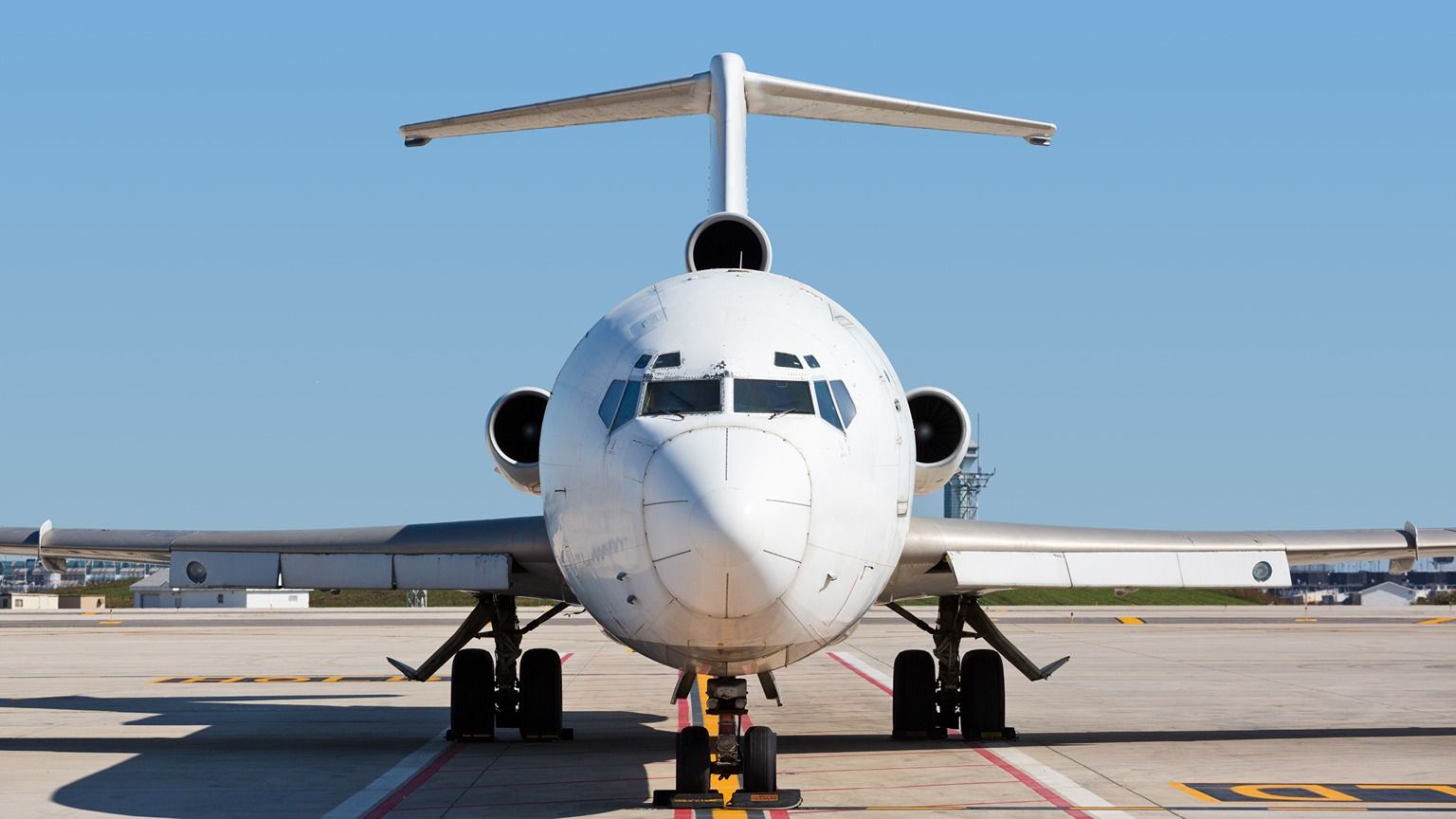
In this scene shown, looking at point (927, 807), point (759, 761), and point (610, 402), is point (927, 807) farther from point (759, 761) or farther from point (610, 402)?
point (610, 402)

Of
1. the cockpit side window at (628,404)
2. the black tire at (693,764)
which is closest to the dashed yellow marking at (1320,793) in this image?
the black tire at (693,764)

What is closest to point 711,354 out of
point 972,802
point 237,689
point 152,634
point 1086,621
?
point 972,802

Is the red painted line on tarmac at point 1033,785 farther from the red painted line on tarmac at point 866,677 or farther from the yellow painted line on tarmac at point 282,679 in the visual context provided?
the yellow painted line on tarmac at point 282,679

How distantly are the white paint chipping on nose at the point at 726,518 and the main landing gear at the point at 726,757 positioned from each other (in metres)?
1.54

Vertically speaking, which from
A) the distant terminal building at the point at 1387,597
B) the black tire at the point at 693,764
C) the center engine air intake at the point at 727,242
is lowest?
the black tire at the point at 693,764

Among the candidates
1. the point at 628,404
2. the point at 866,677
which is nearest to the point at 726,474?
the point at 628,404

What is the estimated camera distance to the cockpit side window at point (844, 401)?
10976 mm

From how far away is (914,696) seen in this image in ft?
Result: 55.3

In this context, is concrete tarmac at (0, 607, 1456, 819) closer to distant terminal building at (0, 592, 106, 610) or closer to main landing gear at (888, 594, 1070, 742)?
main landing gear at (888, 594, 1070, 742)

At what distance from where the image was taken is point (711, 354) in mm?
10906

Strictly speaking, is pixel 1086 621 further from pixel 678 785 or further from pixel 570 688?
pixel 678 785

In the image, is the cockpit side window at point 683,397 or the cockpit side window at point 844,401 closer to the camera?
the cockpit side window at point 683,397

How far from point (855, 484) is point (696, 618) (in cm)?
146

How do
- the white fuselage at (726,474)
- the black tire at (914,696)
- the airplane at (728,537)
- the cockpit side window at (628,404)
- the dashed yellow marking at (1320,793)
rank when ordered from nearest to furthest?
the white fuselage at (726,474), the airplane at (728,537), the cockpit side window at (628,404), the dashed yellow marking at (1320,793), the black tire at (914,696)
